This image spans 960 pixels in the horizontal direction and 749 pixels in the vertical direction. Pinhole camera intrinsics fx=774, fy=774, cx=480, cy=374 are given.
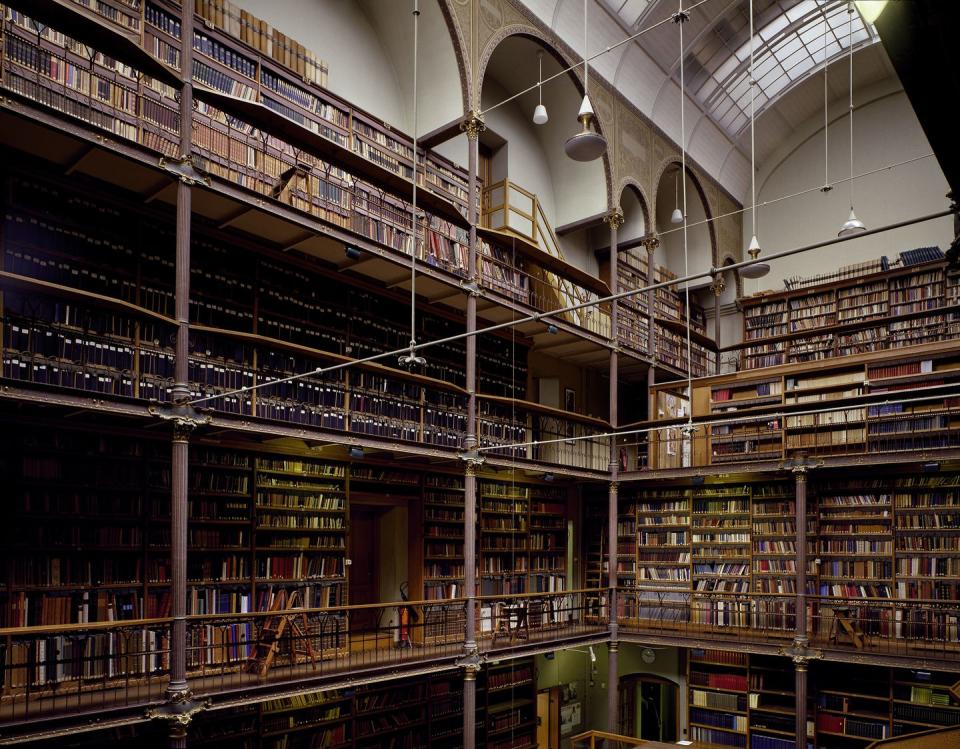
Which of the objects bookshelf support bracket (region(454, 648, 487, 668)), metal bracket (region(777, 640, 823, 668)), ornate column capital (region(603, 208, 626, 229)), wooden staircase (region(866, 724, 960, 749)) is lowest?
metal bracket (region(777, 640, 823, 668))

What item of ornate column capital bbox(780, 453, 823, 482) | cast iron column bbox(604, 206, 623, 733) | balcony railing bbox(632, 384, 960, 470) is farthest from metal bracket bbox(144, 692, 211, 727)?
ornate column capital bbox(780, 453, 823, 482)

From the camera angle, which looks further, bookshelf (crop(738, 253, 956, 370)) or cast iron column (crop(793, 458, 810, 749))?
bookshelf (crop(738, 253, 956, 370))

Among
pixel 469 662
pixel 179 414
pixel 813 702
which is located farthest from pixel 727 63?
pixel 179 414

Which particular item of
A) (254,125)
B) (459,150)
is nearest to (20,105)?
(254,125)

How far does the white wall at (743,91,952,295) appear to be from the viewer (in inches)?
542

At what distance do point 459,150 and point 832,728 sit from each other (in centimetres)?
915

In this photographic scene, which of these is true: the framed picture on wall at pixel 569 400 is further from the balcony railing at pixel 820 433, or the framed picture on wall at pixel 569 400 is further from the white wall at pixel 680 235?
the white wall at pixel 680 235

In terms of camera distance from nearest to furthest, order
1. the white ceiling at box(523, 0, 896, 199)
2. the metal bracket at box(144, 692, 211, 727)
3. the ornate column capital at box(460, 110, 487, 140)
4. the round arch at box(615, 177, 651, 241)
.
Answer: the metal bracket at box(144, 692, 211, 727), the ornate column capital at box(460, 110, 487, 140), the white ceiling at box(523, 0, 896, 199), the round arch at box(615, 177, 651, 241)

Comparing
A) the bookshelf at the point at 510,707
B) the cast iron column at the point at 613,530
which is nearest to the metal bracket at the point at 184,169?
the cast iron column at the point at 613,530

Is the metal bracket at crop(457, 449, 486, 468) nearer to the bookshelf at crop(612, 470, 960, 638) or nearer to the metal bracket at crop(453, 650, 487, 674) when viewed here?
the metal bracket at crop(453, 650, 487, 674)

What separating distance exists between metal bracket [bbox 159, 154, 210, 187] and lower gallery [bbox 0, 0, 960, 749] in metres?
0.04

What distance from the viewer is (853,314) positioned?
1315 cm

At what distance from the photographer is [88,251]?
6.78 metres

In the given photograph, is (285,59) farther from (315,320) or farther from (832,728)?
(832,728)
